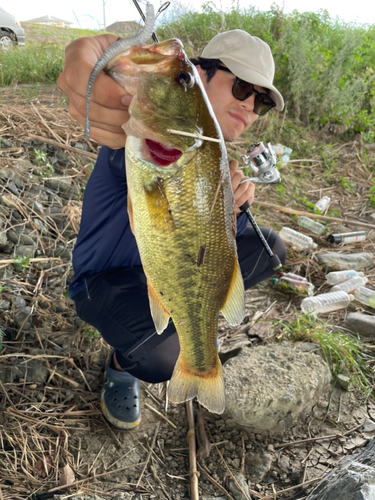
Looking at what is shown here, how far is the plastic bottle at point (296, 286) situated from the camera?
13.1 feet

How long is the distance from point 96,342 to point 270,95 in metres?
2.03

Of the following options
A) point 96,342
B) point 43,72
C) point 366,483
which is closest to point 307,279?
point 96,342

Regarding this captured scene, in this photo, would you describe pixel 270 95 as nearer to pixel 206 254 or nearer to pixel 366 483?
pixel 206 254

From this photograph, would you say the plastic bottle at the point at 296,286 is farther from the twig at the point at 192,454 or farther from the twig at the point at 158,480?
the twig at the point at 158,480

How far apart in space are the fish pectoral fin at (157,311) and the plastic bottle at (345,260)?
319 cm

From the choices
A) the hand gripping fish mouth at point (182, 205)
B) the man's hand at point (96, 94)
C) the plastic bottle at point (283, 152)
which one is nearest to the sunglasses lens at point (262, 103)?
the man's hand at point (96, 94)

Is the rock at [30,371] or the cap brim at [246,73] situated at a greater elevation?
the cap brim at [246,73]

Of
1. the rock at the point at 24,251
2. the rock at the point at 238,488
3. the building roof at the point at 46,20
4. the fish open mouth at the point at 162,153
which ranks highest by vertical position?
the fish open mouth at the point at 162,153

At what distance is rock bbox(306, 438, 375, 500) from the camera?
4.90 feet

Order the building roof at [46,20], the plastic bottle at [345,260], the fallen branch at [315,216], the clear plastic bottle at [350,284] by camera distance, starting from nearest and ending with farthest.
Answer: the clear plastic bottle at [350,284]
the plastic bottle at [345,260]
the fallen branch at [315,216]
the building roof at [46,20]

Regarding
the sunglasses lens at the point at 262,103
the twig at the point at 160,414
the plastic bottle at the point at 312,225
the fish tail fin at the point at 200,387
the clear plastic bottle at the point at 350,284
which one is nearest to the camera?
the fish tail fin at the point at 200,387

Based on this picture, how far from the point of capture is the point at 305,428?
8.72 feet

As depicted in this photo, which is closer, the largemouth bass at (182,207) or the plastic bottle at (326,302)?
the largemouth bass at (182,207)

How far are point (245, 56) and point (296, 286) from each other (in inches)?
83.2
